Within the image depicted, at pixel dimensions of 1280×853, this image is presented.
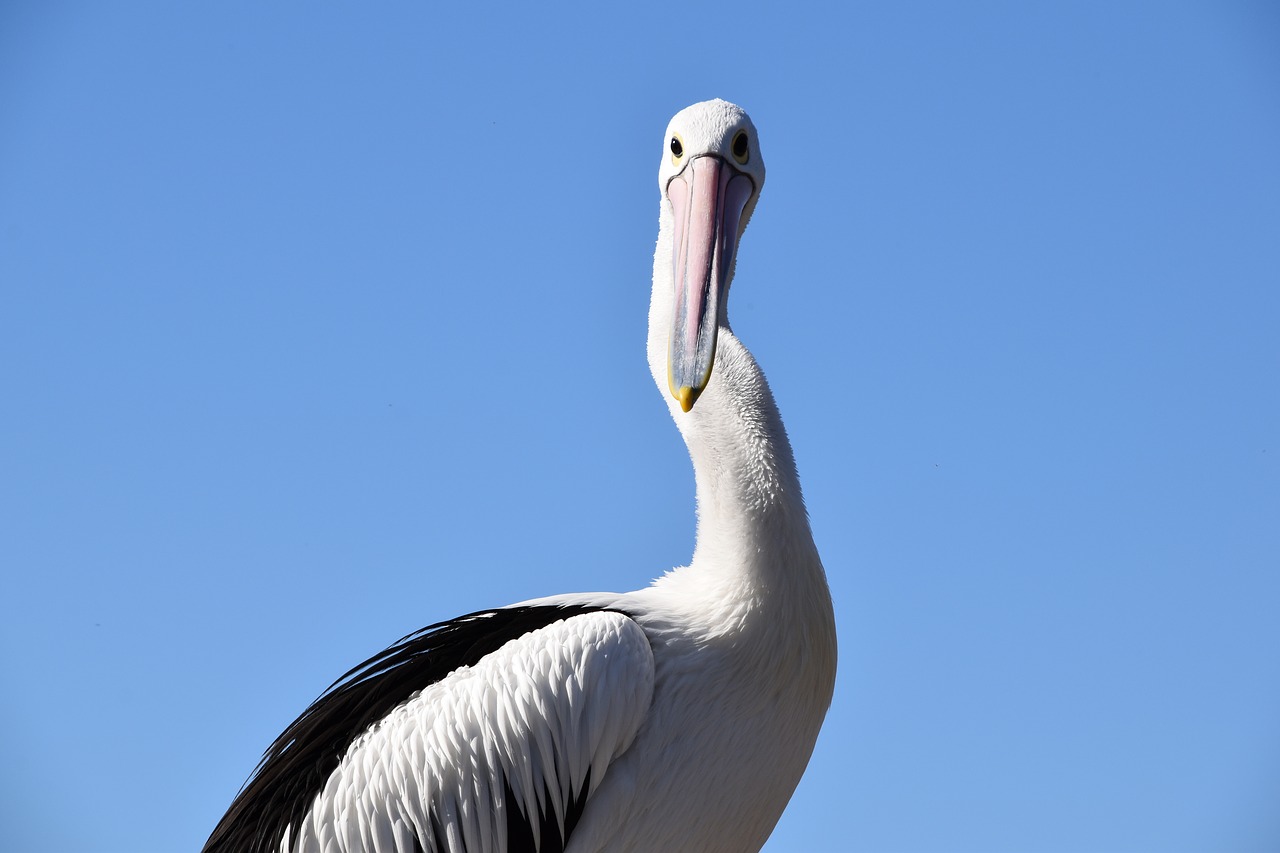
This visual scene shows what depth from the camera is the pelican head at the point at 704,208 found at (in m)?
4.46

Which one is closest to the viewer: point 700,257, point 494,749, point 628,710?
point 628,710

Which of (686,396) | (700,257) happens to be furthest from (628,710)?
(700,257)

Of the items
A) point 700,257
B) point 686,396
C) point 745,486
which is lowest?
point 745,486

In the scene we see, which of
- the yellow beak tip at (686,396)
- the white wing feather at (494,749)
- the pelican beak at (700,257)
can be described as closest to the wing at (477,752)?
the white wing feather at (494,749)

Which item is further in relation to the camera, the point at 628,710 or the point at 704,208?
the point at 704,208

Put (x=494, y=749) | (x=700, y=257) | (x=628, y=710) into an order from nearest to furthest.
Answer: (x=628, y=710)
(x=494, y=749)
(x=700, y=257)

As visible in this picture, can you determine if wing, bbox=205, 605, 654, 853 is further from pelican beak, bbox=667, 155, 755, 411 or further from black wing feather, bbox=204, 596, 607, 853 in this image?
pelican beak, bbox=667, 155, 755, 411

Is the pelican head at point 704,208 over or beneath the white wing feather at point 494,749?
over

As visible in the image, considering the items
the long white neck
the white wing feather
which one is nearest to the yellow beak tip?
the long white neck

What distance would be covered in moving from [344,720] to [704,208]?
2.04 meters

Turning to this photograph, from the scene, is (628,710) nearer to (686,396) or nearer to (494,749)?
(494,749)

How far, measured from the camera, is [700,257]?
4695 mm

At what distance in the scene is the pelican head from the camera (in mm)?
4465

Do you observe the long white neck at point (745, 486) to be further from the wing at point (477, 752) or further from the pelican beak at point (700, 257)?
the wing at point (477, 752)
